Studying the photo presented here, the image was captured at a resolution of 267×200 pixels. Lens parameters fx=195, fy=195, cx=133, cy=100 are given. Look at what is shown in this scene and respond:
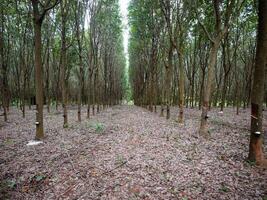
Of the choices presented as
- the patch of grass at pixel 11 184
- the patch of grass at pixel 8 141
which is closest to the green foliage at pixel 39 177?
the patch of grass at pixel 11 184

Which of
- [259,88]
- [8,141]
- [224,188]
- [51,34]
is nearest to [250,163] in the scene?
[224,188]

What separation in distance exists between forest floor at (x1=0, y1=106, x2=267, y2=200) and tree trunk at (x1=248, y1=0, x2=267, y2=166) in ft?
1.43

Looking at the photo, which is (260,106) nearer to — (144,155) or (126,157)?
(144,155)

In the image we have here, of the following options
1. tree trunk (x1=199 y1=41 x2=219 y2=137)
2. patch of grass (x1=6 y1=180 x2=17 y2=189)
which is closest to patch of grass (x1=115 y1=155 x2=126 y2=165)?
patch of grass (x1=6 y1=180 x2=17 y2=189)

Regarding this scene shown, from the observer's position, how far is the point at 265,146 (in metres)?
7.06

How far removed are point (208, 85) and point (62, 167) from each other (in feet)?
21.7

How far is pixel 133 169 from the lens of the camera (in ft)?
17.6

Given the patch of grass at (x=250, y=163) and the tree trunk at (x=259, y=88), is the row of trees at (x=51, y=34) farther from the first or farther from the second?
the patch of grass at (x=250, y=163)

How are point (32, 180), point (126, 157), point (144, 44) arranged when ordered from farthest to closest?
point (144, 44) < point (126, 157) < point (32, 180)

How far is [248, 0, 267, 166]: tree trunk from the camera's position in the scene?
17.2 ft

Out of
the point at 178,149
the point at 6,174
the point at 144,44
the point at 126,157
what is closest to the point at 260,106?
the point at 178,149

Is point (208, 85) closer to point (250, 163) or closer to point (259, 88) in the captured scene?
point (259, 88)

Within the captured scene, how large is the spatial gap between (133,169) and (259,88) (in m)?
4.14

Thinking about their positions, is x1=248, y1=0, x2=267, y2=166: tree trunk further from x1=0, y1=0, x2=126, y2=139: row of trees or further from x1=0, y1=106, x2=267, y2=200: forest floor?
x1=0, y1=0, x2=126, y2=139: row of trees
